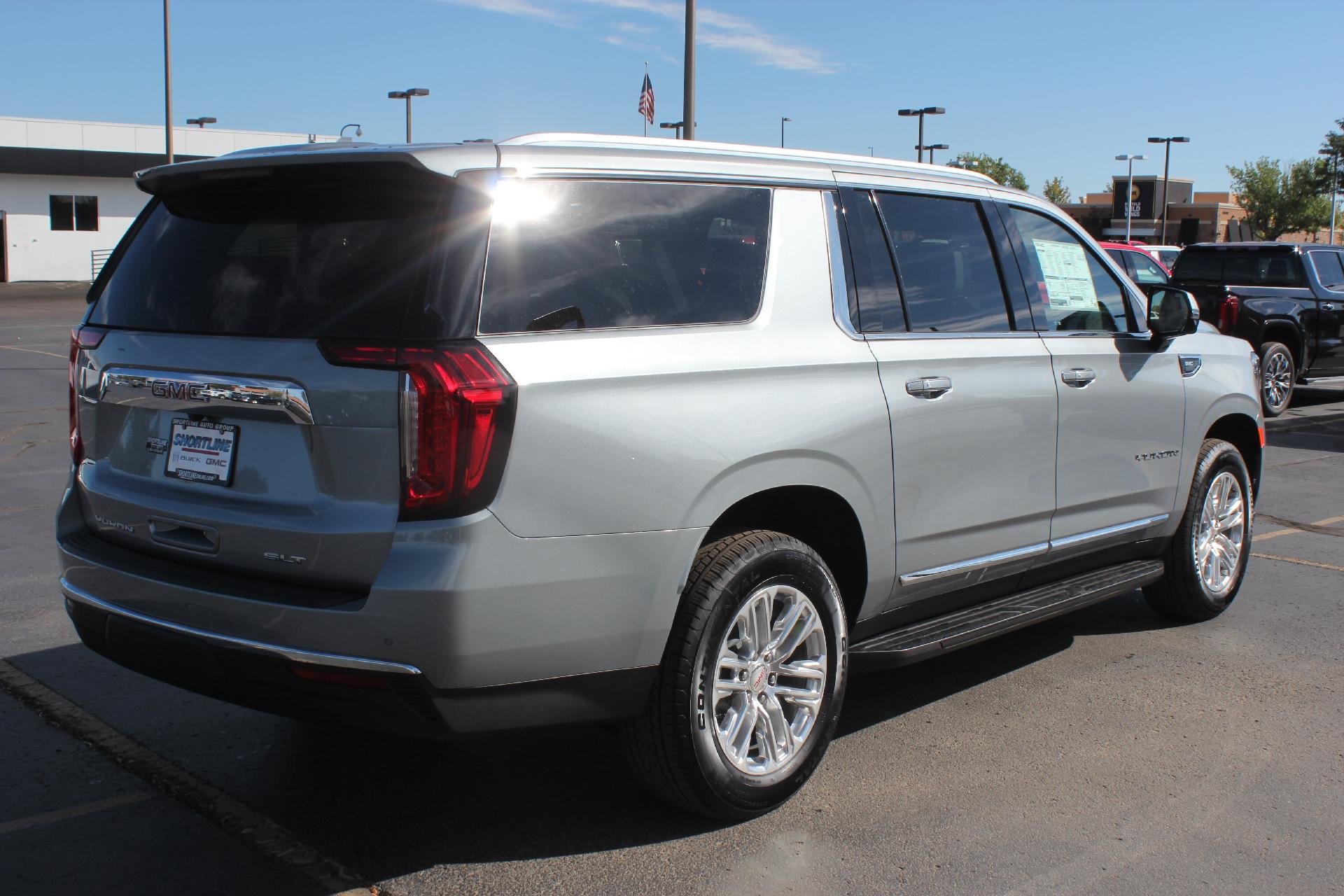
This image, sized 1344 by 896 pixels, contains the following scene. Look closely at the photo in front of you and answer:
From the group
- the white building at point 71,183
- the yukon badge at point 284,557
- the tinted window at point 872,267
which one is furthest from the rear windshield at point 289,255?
the white building at point 71,183

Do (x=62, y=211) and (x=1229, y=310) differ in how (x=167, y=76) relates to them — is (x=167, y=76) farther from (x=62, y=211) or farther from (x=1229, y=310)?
(x=1229, y=310)

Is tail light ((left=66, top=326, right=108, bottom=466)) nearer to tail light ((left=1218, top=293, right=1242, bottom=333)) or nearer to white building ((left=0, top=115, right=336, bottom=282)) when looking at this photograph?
tail light ((left=1218, top=293, right=1242, bottom=333))

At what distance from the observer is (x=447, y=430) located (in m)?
3.04

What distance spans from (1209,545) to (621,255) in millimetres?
3671

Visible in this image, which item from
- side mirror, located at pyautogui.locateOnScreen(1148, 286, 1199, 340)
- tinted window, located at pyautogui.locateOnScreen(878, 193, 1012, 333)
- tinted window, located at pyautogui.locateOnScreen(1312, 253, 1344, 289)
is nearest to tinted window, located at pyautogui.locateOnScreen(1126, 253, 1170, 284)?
tinted window, located at pyautogui.locateOnScreen(1312, 253, 1344, 289)

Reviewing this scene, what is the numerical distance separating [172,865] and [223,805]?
377 millimetres

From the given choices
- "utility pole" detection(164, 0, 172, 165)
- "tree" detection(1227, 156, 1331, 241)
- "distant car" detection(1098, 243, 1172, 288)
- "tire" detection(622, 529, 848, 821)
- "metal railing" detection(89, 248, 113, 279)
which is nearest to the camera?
"tire" detection(622, 529, 848, 821)

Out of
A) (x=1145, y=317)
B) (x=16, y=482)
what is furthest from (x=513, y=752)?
(x=16, y=482)

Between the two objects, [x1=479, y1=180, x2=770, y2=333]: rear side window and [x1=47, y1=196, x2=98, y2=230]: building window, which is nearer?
[x1=479, y1=180, x2=770, y2=333]: rear side window

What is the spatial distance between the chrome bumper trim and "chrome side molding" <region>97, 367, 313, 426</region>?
0.56 meters

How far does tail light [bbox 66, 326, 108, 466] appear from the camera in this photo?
3756 millimetres

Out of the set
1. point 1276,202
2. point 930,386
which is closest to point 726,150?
point 930,386

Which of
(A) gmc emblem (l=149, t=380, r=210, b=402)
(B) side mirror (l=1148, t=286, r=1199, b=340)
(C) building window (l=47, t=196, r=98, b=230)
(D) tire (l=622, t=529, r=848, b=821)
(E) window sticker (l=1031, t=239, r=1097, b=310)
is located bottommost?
(D) tire (l=622, t=529, r=848, b=821)

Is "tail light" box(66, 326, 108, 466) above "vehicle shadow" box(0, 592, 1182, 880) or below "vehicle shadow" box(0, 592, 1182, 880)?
above
